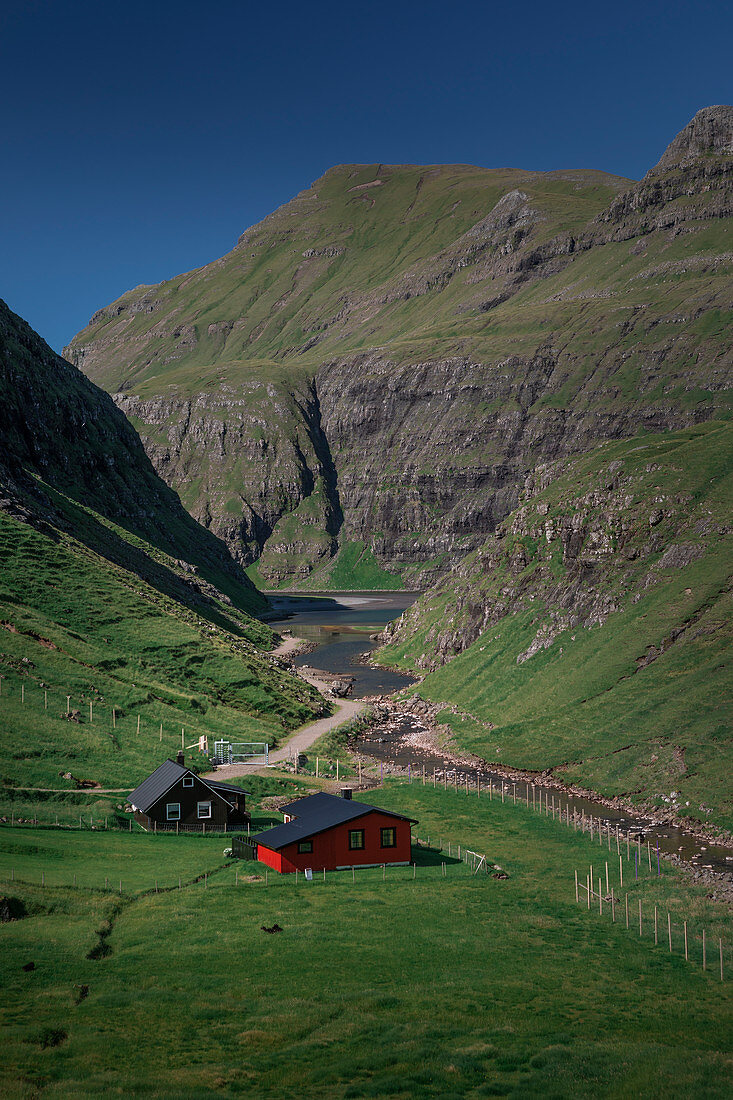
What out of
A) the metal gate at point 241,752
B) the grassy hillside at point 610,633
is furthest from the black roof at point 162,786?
the grassy hillside at point 610,633

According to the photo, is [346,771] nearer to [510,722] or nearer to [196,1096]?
[510,722]

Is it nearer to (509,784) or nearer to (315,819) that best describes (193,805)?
(315,819)

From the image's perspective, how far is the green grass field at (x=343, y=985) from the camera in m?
33.1

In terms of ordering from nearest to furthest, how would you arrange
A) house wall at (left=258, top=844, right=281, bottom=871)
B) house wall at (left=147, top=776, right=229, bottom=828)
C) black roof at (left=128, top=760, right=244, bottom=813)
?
house wall at (left=258, top=844, right=281, bottom=871), black roof at (left=128, top=760, right=244, bottom=813), house wall at (left=147, top=776, right=229, bottom=828)

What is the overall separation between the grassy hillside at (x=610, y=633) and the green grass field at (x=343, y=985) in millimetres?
26176

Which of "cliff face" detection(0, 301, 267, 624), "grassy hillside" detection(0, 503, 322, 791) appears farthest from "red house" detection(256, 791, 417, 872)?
"cliff face" detection(0, 301, 267, 624)

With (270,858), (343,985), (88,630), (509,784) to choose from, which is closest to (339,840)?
(270,858)

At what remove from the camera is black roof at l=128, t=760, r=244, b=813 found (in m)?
73.4

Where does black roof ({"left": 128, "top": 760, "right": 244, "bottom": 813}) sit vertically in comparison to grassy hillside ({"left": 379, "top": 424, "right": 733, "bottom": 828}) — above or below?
below

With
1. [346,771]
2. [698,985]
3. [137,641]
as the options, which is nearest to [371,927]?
[698,985]

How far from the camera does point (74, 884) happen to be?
53969 mm

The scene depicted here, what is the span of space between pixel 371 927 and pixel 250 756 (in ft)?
166

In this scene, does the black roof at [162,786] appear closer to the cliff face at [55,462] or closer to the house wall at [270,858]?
the house wall at [270,858]

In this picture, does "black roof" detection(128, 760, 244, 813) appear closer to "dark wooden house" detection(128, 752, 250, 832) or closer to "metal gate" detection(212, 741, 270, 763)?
"dark wooden house" detection(128, 752, 250, 832)
